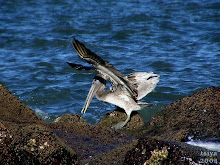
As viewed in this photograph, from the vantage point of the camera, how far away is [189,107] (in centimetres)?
550

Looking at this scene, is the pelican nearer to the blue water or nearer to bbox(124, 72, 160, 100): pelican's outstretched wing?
bbox(124, 72, 160, 100): pelican's outstretched wing

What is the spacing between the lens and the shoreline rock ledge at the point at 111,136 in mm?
3586

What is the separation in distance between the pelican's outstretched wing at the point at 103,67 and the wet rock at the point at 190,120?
784 mm

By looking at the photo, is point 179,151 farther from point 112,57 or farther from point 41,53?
point 41,53

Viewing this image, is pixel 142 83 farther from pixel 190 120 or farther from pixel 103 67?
pixel 190 120

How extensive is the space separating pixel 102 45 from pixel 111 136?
7.72 meters

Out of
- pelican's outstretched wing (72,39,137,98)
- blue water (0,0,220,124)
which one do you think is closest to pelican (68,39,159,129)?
pelican's outstretched wing (72,39,137,98)

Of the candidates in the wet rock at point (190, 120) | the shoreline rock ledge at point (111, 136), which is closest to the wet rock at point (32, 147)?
the shoreline rock ledge at point (111, 136)

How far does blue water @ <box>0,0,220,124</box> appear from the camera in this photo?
9375mm

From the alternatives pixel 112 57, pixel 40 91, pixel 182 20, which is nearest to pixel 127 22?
pixel 182 20

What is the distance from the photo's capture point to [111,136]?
5039 mm

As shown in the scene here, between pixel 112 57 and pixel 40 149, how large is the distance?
807cm

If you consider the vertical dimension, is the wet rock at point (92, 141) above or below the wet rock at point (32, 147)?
below

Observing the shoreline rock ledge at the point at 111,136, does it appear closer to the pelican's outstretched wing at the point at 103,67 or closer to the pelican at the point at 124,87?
the pelican at the point at 124,87
